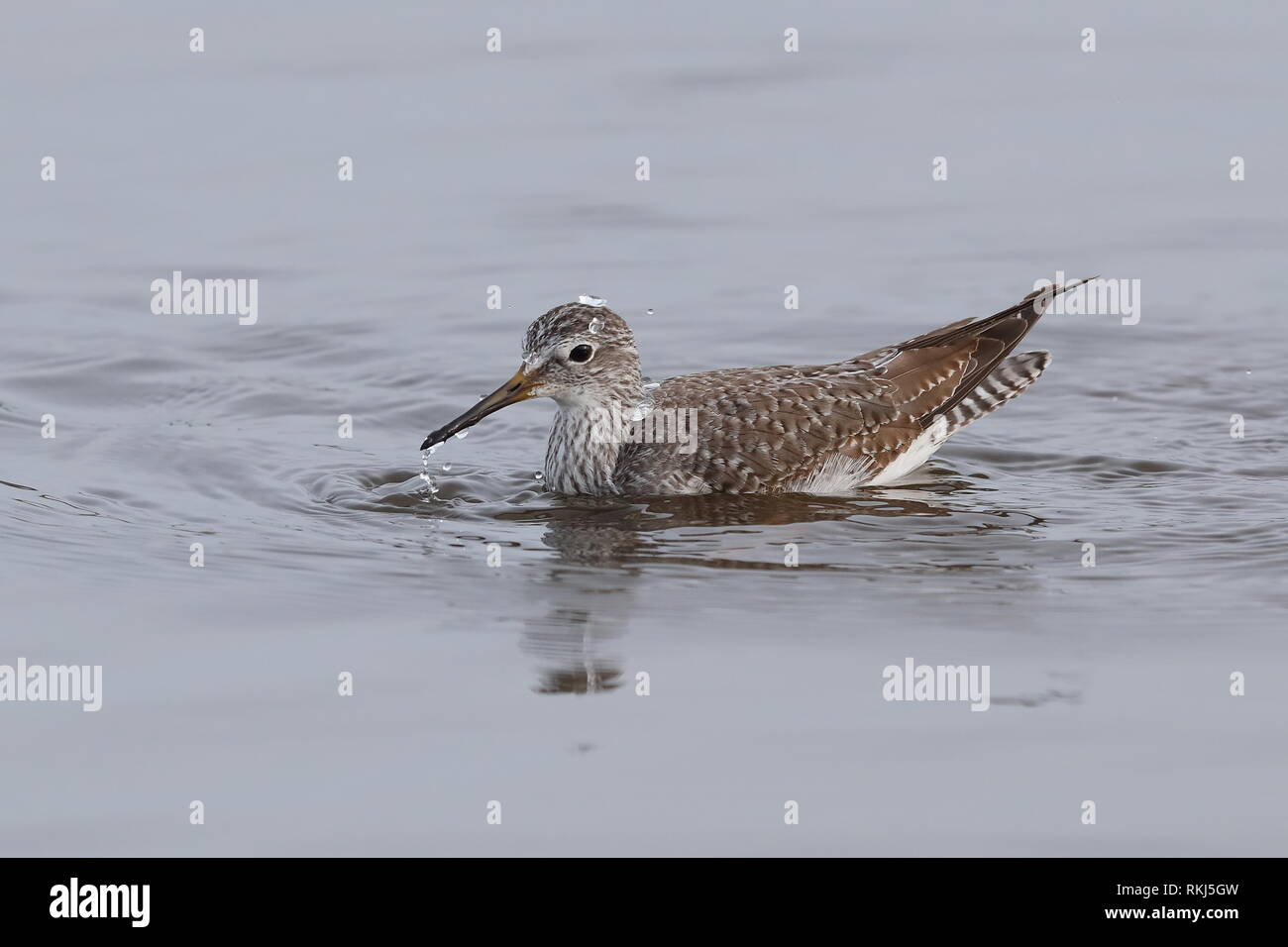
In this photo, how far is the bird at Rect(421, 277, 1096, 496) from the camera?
11.5 m

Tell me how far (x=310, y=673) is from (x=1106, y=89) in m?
13.0

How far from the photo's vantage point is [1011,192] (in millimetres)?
17266

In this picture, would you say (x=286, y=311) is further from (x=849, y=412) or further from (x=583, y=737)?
(x=583, y=737)

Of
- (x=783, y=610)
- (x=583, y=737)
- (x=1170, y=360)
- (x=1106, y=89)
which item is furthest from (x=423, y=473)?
(x=1106, y=89)

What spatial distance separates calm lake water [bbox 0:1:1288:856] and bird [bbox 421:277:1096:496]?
25 cm

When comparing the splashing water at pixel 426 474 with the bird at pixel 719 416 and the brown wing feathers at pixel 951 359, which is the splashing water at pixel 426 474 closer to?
the bird at pixel 719 416

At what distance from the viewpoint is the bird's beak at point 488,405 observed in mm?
11242

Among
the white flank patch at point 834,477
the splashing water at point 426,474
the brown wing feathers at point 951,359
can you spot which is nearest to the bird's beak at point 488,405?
the splashing water at point 426,474

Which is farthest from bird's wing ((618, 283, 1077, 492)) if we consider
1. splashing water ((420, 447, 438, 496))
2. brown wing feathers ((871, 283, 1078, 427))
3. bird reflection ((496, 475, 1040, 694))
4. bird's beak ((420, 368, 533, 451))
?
splashing water ((420, 447, 438, 496))

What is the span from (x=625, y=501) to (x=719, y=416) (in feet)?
2.45

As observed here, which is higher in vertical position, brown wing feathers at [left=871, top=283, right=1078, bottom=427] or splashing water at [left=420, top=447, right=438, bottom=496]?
brown wing feathers at [left=871, top=283, right=1078, bottom=427]

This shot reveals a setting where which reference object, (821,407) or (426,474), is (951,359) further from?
(426,474)

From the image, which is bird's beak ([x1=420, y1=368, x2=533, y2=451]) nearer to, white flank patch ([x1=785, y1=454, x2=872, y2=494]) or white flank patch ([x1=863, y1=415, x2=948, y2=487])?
white flank patch ([x1=785, y1=454, x2=872, y2=494])

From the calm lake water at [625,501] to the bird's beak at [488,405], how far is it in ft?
1.29
